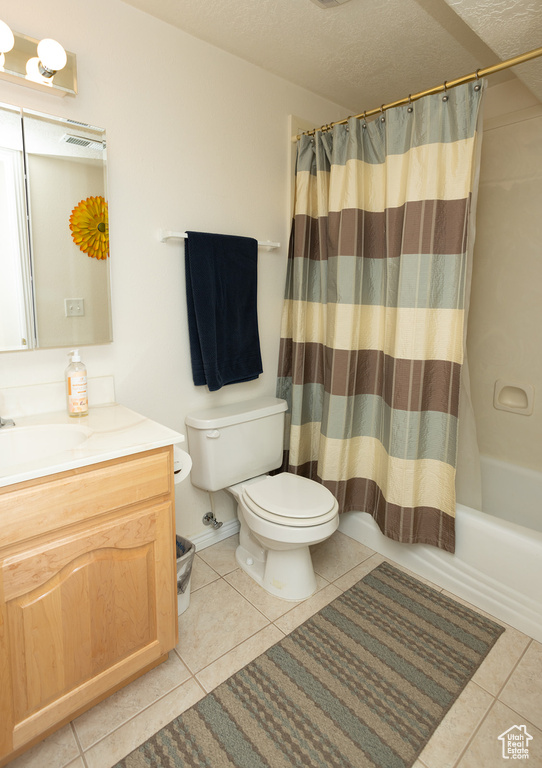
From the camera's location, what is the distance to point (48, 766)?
1.24m

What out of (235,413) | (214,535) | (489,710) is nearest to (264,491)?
(235,413)

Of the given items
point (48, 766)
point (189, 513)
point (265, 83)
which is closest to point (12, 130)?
point (265, 83)

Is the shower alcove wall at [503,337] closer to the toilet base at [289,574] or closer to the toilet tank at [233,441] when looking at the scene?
the toilet base at [289,574]

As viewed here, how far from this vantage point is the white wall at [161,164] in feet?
5.26

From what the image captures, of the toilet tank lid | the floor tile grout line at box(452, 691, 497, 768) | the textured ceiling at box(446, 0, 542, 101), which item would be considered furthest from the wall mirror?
the floor tile grout line at box(452, 691, 497, 768)

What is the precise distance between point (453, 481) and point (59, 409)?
161cm

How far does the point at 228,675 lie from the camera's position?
1.54 meters

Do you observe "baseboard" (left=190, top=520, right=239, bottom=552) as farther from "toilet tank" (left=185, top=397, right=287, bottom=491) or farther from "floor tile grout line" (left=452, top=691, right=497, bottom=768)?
"floor tile grout line" (left=452, top=691, right=497, bottom=768)

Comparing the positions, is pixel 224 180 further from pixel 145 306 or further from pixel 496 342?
pixel 496 342

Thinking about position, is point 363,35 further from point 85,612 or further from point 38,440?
point 85,612

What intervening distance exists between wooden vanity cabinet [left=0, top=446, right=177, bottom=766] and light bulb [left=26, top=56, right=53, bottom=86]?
4.17 feet

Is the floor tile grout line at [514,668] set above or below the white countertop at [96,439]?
below

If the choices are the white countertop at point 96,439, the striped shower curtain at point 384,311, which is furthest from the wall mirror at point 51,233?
the striped shower curtain at point 384,311

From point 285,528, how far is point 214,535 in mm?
677
